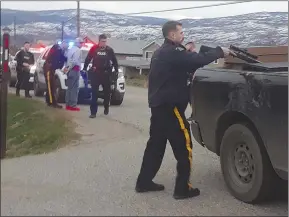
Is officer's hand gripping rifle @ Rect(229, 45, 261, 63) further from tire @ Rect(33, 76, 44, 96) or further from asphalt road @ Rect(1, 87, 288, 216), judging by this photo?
tire @ Rect(33, 76, 44, 96)

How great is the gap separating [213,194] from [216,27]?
27.9 feet

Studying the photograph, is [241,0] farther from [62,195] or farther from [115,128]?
[62,195]

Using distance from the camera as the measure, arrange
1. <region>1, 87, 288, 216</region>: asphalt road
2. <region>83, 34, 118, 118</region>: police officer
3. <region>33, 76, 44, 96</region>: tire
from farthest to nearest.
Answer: <region>33, 76, 44, 96</region>: tire, <region>83, 34, 118, 118</region>: police officer, <region>1, 87, 288, 216</region>: asphalt road

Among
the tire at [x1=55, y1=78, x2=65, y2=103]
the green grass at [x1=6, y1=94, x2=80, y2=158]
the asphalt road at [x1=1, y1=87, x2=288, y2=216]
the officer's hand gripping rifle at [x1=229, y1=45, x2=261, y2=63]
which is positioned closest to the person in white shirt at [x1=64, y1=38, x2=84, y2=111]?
the green grass at [x1=6, y1=94, x2=80, y2=158]

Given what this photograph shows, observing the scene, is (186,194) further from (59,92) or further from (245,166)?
(59,92)

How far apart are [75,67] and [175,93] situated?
273 inches

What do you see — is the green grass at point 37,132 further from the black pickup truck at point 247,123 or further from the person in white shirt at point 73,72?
the black pickup truck at point 247,123

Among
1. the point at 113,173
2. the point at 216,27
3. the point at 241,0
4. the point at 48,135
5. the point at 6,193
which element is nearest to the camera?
the point at 6,193

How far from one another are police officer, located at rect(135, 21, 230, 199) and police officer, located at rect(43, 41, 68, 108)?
7.15m

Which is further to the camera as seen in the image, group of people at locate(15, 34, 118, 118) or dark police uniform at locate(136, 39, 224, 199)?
group of people at locate(15, 34, 118, 118)

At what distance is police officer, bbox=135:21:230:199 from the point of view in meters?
4.88

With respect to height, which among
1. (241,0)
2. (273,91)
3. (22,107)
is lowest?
(22,107)

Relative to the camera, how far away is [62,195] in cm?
422

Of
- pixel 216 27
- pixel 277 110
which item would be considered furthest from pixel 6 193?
pixel 216 27
